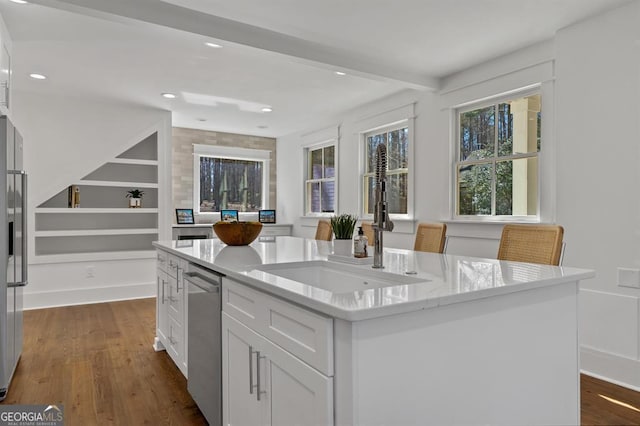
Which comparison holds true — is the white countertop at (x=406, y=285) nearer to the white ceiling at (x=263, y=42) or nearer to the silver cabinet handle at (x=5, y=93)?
the white ceiling at (x=263, y=42)

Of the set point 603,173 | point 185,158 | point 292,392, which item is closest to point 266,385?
point 292,392

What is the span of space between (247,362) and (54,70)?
12.4 ft

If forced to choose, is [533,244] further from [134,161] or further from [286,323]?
[134,161]

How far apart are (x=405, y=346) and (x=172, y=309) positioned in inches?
79.5

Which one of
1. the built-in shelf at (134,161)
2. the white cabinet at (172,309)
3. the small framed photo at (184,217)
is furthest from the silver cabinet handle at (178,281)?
the small framed photo at (184,217)

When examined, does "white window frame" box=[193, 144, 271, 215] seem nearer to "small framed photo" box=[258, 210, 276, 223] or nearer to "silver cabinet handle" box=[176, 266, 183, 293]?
"small framed photo" box=[258, 210, 276, 223]

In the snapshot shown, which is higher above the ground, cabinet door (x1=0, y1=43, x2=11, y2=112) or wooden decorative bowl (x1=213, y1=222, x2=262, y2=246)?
cabinet door (x1=0, y1=43, x2=11, y2=112)

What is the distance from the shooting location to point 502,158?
3691mm

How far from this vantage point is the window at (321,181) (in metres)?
6.12

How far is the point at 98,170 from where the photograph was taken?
536 cm

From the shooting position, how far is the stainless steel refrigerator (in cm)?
237

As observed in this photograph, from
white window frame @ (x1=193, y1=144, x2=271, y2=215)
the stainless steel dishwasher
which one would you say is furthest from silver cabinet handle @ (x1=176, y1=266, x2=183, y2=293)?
white window frame @ (x1=193, y1=144, x2=271, y2=215)

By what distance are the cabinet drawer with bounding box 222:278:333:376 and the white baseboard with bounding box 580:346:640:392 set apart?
8.26ft

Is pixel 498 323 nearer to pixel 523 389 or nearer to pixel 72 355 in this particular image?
pixel 523 389
